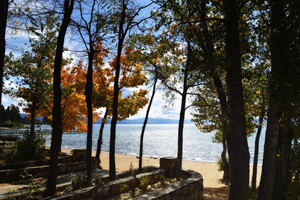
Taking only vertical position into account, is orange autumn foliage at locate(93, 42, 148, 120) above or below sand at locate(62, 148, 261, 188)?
above

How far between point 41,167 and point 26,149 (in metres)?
1.54

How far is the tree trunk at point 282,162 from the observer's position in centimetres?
598

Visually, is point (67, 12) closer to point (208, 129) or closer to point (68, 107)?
point (208, 129)

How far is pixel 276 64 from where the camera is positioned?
5.70 m

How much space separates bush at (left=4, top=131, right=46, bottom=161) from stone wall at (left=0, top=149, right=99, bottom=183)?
0.71 metres

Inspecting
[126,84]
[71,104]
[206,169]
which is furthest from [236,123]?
[206,169]

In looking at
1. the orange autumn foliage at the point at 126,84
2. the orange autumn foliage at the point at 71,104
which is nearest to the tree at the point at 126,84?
the orange autumn foliage at the point at 126,84

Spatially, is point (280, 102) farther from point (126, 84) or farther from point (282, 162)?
point (126, 84)

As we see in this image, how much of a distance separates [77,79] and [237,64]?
1385 cm

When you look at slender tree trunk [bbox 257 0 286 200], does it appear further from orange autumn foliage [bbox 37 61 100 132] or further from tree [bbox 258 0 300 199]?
orange autumn foliage [bbox 37 61 100 132]

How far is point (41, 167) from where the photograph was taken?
1072 cm

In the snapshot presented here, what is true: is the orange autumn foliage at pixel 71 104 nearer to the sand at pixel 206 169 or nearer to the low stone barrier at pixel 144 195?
the sand at pixel 206 169

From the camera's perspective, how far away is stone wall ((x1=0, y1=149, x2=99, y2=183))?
9586mm

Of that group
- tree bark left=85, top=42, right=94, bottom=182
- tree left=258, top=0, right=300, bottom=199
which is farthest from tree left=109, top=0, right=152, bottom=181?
tree left=258, top=0, right=300, bottom=199
